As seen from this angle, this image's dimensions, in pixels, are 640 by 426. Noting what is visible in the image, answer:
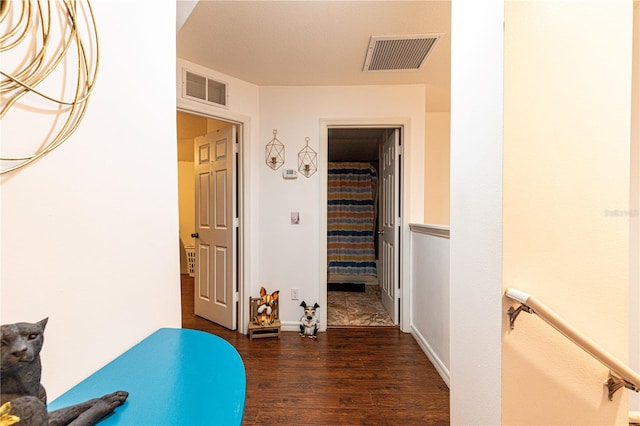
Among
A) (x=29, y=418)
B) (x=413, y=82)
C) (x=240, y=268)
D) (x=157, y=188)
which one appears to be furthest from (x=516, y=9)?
(x=240, y=268)

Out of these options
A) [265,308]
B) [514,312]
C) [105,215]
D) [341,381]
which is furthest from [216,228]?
[514,312]

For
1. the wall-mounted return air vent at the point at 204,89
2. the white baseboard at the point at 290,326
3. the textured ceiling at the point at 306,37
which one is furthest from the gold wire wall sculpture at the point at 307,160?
the white baseboard at the point at 290,326

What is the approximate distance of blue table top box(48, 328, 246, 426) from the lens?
61 centimetres

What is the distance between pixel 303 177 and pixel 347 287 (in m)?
2.42

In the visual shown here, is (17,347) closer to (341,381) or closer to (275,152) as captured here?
(341,381)

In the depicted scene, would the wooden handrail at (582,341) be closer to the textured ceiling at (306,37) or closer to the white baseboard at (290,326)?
the textured ceiling at (306,37)

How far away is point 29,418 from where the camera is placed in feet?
Answer: 1.55

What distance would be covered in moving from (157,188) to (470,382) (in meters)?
1.58

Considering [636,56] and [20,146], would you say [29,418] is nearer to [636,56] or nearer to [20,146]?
[20,146]

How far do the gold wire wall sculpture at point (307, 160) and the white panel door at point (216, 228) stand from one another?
0.70m

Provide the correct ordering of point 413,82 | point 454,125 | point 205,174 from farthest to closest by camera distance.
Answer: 1. point 205,174
2. point 413,82
3. point 454,125

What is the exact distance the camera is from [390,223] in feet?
11.0

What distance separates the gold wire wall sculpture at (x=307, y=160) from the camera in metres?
2.97

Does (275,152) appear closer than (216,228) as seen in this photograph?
Yes
